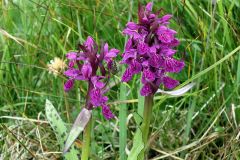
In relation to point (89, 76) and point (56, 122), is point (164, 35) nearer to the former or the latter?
point (89, 76)

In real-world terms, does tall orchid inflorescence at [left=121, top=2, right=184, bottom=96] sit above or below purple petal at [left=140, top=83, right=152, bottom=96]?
above

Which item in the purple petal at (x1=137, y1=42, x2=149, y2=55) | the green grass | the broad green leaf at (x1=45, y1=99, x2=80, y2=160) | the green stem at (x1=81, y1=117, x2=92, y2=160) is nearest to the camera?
the purple petal at (x1=137, y1=42, x2=149, y2=55)

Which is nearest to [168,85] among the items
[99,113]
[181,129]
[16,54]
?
[181,129]

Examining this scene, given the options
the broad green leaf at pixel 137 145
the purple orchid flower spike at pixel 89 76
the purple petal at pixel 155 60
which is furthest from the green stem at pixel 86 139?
the purple petal at pixel 155 60

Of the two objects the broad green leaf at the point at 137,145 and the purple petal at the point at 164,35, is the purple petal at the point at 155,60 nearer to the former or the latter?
the purple petal at the point at 164,35

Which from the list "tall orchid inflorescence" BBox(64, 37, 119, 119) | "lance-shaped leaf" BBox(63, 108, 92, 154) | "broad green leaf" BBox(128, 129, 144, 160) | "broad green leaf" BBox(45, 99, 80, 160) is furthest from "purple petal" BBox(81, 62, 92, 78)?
"broad green leaf" BBox(45, 99, 80, 160)

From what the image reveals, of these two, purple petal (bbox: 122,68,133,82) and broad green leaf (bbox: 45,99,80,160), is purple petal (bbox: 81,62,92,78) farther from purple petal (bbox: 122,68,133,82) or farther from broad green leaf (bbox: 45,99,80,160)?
broad green leaf (bbox: 45,99,80,160)
